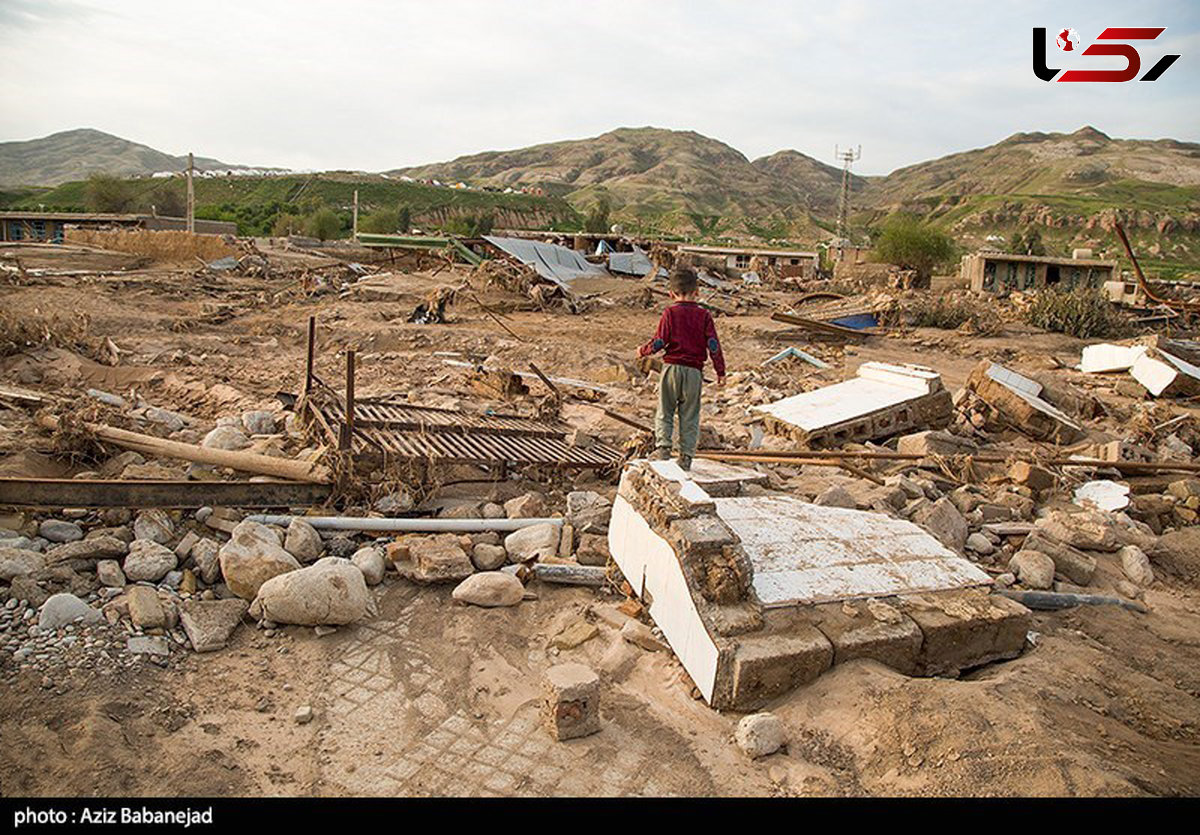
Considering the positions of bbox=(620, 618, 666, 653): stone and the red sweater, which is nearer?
bbox=(620, 618, 666, 653): stone

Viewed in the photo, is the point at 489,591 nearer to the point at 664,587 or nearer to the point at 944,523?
the point at 664,587

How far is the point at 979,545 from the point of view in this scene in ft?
16.7

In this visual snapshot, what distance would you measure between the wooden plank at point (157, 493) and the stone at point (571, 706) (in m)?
2.49

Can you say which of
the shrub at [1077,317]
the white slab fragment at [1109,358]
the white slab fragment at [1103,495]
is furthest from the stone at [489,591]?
the shrub at [1077,317]

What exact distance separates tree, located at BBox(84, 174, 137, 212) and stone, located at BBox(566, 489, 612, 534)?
5760cm

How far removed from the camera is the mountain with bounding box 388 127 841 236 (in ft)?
297

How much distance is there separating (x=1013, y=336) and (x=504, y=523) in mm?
16522

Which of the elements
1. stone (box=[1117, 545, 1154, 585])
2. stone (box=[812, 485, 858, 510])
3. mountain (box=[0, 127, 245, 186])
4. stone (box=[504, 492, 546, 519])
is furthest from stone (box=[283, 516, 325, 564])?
mountain (box=[0, 127, 245, 186])

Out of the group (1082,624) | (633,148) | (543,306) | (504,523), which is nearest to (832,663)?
(1082,624)

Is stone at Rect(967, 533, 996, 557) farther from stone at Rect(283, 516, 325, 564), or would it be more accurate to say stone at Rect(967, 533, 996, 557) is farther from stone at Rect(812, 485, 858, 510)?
stone at Rect(283, 516, 325, 564)

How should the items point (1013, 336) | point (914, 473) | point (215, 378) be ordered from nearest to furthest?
point (914, 473) → point (215, 378) → point (1013, 336)

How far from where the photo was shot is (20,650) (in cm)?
317

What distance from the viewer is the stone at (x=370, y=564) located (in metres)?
4.08

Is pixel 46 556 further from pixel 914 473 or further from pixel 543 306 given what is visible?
pixel 543 306
